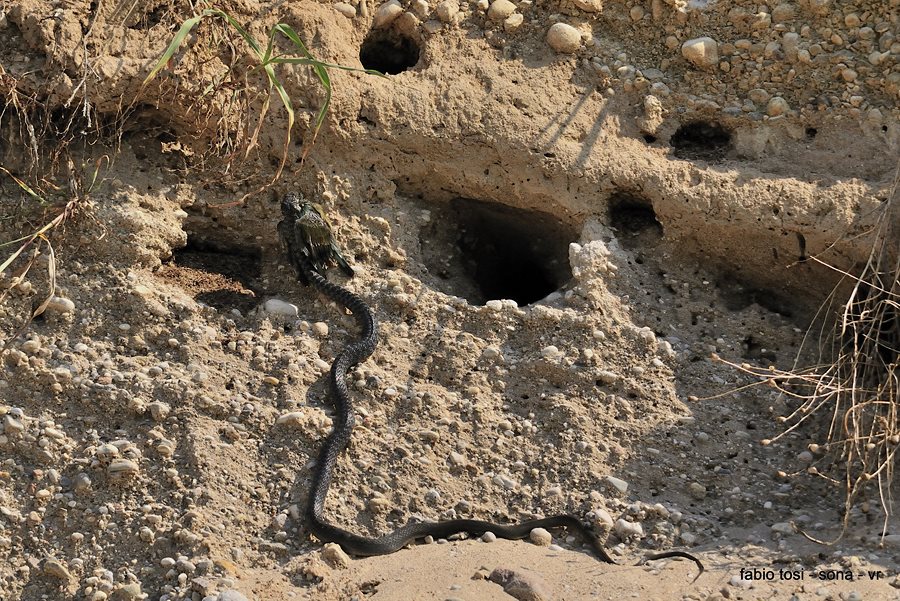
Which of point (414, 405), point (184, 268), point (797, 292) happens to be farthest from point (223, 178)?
point (797, 292)

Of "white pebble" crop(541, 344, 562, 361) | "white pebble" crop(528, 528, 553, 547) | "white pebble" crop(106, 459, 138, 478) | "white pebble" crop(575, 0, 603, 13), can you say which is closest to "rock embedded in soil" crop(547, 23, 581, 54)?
"white pebble" crop(575, 0, 603, 13)

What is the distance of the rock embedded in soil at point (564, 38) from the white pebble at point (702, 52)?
0.59 m

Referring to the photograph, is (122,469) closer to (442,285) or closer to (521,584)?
(521,584)

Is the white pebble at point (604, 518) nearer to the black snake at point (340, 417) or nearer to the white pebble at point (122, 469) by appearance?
the black snake at point (340, 417)

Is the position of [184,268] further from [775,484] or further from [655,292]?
[775,484]

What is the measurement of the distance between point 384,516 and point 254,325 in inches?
47.9

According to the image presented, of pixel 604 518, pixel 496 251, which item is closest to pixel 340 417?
pixel 604 518

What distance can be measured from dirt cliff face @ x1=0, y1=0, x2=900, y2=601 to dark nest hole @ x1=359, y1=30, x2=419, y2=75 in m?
0.04

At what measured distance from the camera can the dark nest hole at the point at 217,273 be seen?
569 centimetres

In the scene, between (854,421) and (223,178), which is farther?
(223,178)

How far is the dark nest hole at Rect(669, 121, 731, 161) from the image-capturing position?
611cm

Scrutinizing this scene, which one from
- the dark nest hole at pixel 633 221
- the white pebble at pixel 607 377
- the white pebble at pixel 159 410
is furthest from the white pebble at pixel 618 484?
the white pebble at pixel 159 410

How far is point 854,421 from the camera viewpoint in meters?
4.89

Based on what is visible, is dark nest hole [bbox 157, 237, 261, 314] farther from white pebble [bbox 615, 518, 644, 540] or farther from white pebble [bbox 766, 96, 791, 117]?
white pebble [bbox 766, 96, 791, 117]
